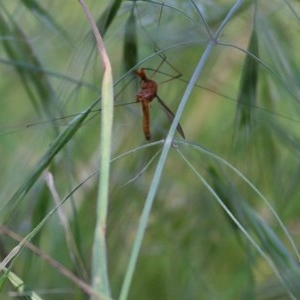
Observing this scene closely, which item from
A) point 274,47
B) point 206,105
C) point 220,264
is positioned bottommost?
point 220,264

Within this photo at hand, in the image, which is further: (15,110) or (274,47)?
(15,110)

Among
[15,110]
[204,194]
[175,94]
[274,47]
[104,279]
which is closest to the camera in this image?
[104,279]

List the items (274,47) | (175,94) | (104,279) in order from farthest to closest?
1. (175,94)
2. (274,47)
3. (104,279)

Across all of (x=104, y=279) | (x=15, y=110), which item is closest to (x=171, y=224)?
(x=15, y=110)

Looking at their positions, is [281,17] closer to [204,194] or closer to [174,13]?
[174,13]

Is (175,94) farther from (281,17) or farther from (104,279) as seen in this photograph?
(104,279)

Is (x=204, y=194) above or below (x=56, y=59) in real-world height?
below
